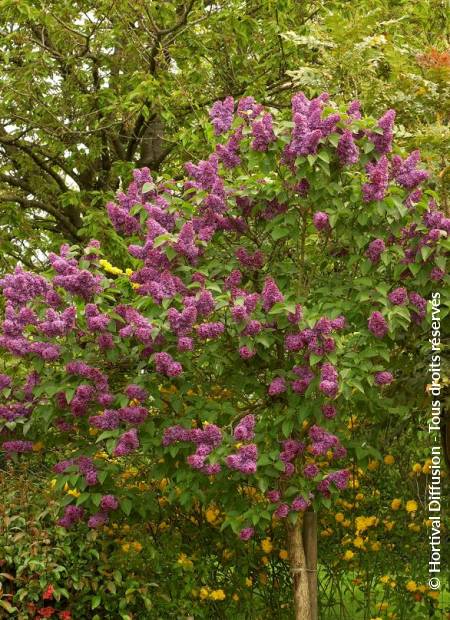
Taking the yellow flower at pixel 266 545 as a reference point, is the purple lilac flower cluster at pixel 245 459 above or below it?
above

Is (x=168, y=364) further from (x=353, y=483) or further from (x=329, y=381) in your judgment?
(x=353, y=483)

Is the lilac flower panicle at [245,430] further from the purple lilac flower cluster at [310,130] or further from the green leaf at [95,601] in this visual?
the purple lilac flower cluster at [310,130]

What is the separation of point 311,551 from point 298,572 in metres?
0.22

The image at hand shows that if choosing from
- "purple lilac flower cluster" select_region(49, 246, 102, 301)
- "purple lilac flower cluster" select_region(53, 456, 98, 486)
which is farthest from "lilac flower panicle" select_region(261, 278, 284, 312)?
"purple lilac flower cluster" select_region(53, 456, 98, 486)

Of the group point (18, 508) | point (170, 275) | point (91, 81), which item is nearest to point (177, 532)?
point (18, 508)

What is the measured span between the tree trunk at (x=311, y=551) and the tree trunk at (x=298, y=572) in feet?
0.33

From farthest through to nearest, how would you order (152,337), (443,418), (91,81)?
(91,81)
(443,418)
(152,337)

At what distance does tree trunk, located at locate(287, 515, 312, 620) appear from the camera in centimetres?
531

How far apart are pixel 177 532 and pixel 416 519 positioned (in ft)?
4.67

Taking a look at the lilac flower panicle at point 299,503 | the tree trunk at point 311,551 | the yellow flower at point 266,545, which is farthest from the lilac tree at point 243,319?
the yellow flower at point 266,545

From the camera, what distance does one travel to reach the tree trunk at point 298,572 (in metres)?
5.31

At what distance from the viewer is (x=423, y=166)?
5160 mm

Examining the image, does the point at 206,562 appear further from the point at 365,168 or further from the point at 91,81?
the point at 91,81

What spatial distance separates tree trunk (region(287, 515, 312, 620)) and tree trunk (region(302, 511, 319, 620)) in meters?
0.10
